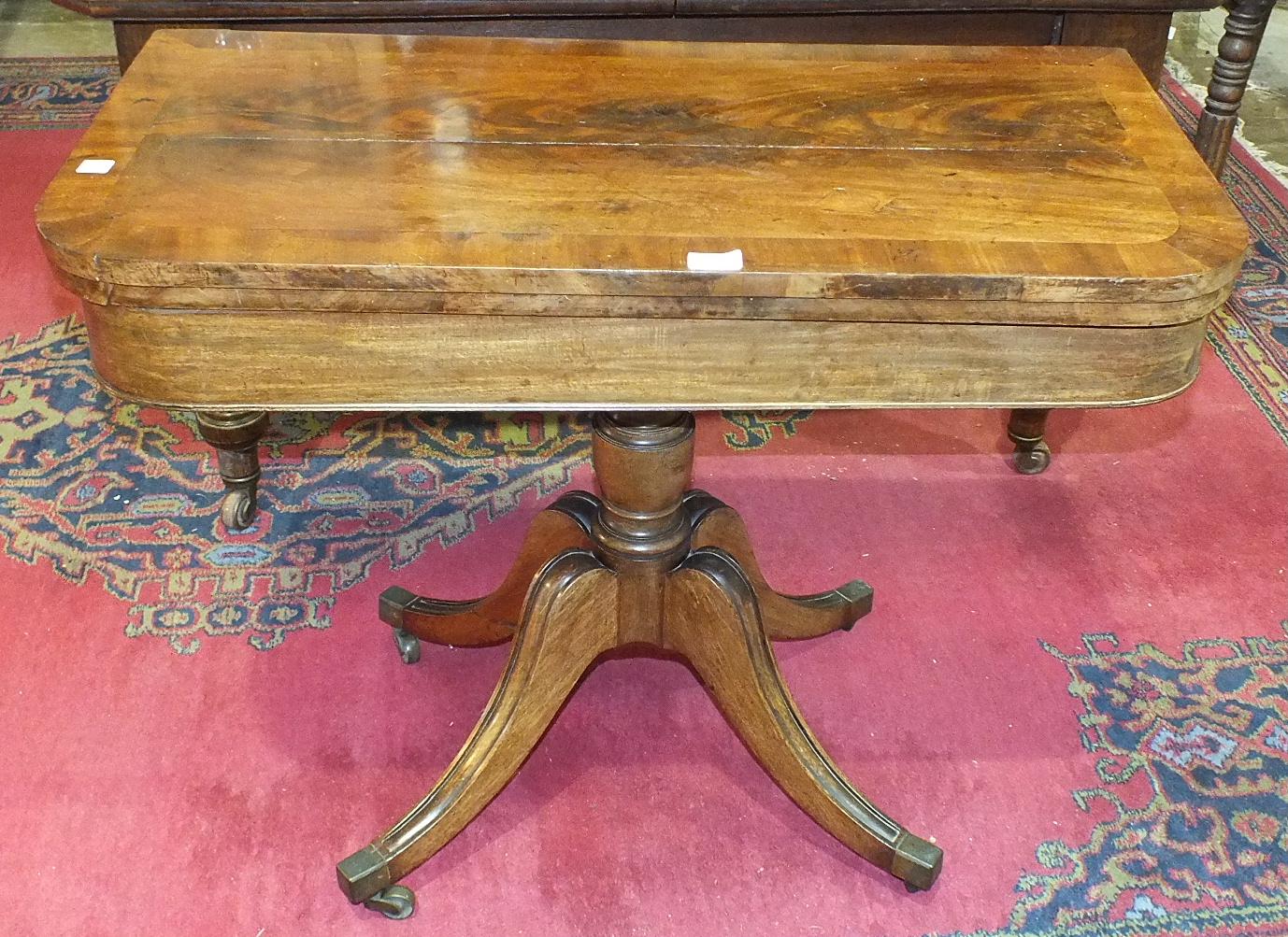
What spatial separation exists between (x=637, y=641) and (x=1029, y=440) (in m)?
0.73

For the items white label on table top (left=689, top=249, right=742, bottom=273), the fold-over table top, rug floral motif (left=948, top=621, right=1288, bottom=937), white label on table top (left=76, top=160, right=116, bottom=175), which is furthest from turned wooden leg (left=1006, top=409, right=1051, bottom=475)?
white label on table top (left=76, top=160, right=116, bottom=175)

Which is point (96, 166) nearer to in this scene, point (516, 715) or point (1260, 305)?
point (516, 715)

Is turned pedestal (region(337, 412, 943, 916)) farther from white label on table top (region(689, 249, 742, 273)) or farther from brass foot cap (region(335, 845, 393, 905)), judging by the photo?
white label on table top (region(689, 249, 742, 273))

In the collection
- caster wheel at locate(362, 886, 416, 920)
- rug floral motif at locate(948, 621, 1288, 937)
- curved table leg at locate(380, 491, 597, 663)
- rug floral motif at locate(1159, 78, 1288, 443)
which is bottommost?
rug floral motif at locate(1159, 78, 1288, 443)

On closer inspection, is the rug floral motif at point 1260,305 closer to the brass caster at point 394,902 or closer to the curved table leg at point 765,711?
the curved table leg at point 765,711

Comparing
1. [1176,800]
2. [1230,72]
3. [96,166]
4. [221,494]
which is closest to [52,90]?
[221,494]

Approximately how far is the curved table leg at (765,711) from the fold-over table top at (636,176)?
415 mm

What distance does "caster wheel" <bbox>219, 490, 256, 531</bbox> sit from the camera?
1.69 m

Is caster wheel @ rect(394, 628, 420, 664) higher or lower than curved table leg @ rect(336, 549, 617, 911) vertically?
lower

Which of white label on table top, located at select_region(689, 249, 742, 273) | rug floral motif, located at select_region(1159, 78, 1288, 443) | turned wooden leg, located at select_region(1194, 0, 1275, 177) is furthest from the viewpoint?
rug floral motif, located at select_region(1159, 78, 1288, 443)

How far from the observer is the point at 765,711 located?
129 cm

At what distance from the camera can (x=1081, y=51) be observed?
4.27 ft

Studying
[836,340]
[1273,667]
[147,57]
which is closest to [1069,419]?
[1273,667]

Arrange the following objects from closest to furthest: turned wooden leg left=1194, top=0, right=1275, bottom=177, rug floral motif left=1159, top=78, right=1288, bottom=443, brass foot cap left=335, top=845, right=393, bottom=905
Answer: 1. brass foot cap left=335, top=845, right=393, bottom=905
2. turned wooden leg left=1194, top=0, right=1275, bottom=177
3. rug floral motif left=1159, top=78, right=1288, bottom=443
